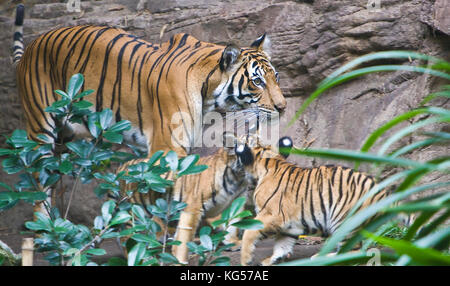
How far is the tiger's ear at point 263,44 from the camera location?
14.1ft

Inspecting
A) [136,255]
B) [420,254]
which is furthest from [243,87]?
[420,254]

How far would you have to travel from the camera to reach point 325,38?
4.61 metres

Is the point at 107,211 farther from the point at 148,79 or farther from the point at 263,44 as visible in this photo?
the point at 263,44

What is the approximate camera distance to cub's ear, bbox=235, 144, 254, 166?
3.85 metres

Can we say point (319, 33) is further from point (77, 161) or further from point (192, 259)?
point (77, 161)

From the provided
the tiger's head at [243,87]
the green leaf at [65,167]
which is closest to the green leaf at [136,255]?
the green leaf at [65,167]

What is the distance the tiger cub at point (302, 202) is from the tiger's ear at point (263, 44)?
2.98ft

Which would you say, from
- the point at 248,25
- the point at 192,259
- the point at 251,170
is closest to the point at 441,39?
the point at 248,25

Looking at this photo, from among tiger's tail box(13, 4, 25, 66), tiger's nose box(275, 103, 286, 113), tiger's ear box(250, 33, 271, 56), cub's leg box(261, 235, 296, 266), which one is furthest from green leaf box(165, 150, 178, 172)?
tiger's tail box(13, 4, 25, 66)

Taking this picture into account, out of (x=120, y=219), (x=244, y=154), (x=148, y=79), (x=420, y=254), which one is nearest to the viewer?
(x=420, y=254)

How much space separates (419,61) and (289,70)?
106 cm

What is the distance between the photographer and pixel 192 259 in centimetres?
374

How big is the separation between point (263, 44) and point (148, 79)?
95 cm

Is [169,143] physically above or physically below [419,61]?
below
